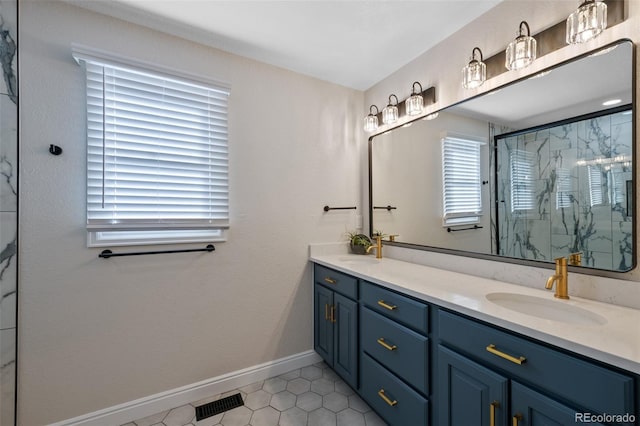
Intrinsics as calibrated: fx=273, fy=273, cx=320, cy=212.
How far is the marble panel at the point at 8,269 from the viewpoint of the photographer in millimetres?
1357

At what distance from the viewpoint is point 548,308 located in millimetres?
1194

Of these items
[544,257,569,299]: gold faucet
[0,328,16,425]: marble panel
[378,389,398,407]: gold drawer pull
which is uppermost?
[544,257,569,299]: gold faucet

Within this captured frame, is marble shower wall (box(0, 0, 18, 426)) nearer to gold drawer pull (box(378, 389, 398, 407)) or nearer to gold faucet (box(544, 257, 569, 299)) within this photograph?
gold drawer pull (box(378, 389, 398, 407))

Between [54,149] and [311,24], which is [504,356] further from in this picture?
[54,149]

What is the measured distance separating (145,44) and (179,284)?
1520mm

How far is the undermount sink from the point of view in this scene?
41.6 inches

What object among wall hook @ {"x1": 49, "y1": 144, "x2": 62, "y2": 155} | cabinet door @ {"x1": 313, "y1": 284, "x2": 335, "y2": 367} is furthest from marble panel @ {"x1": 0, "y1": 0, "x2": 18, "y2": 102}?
cabinet door @ {"x1": 313, "y1": 284, "x2": 335, "y2": 367}

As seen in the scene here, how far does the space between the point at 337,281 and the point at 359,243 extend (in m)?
0.52

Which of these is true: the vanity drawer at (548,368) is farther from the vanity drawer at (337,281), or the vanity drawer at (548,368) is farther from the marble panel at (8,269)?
the marble panel at (8,269)

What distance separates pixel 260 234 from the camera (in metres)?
2.04

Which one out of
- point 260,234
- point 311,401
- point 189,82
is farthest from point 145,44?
point 311,401

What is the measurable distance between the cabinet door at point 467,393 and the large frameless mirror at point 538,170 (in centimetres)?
67

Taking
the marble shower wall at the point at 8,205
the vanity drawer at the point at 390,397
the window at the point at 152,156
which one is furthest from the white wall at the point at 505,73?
the marble shower wall at the point at 8,205

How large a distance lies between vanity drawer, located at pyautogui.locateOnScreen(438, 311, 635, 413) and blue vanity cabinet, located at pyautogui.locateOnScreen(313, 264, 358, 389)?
0.74 meters
